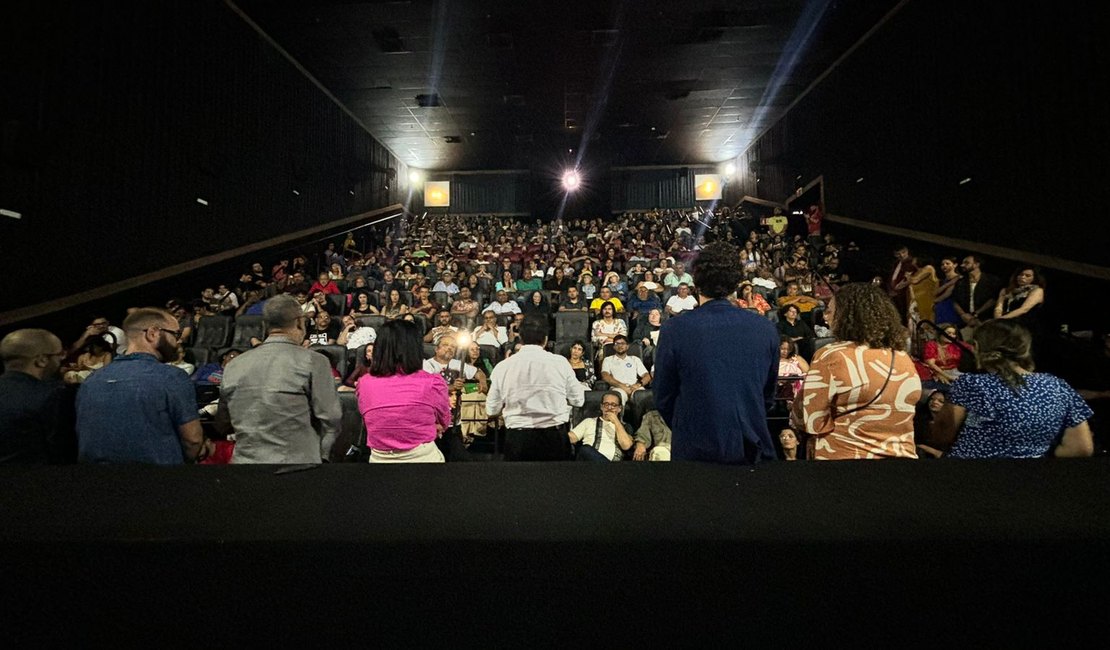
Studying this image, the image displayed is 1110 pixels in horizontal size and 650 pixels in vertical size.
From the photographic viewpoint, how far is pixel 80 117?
18.8 feet

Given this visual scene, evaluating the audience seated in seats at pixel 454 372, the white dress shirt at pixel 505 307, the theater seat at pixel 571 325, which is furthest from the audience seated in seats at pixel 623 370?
the white dress shirt at pixel 505 307

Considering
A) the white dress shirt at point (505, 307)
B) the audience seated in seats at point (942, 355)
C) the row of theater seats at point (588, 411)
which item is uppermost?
the white dress shirt at point (505, 307)

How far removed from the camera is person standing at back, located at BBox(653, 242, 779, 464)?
4.50 feet

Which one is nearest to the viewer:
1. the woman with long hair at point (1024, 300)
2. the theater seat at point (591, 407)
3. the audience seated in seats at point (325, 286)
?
the theater seat at point (591, 407)

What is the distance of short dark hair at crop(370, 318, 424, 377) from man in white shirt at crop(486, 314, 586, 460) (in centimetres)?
53

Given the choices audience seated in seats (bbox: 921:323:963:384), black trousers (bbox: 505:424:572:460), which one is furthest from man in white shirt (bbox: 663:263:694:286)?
black trousers (bbox: 505:424:572:460)

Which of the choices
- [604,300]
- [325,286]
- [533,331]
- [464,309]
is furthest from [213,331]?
[533,331]

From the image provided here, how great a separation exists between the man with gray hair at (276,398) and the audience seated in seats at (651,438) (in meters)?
2.36

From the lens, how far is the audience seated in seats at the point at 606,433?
3602mm

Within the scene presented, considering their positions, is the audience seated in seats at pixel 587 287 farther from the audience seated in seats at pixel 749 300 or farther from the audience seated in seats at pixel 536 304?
the audience seated in seats at pixel 749 300

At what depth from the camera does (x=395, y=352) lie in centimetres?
221

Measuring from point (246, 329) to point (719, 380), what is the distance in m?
6.01

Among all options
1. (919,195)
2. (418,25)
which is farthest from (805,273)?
(418,25)

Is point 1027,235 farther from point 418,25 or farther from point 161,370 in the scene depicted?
point 418,25
